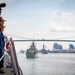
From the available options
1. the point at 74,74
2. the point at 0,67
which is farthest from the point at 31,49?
the point at 0,67

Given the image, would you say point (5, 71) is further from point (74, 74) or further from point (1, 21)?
point (74, 74)

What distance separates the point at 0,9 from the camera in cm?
1004

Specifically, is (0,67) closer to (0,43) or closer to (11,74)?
(11,74)

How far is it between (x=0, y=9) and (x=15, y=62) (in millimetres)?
2805

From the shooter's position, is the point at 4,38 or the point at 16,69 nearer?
the point at 16,69

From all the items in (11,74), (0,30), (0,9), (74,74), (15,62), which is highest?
(0,9)

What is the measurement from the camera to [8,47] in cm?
862

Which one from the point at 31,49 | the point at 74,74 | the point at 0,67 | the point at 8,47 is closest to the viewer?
the point at 8,47

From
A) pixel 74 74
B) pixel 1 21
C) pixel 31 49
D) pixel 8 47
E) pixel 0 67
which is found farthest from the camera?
pixel 31 49

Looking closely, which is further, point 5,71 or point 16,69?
point 5,71

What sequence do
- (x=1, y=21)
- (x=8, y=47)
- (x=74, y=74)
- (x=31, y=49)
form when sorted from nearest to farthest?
(x=8, y=47) → (x=1, y=21) → (x=74, y=74) → (x=31, y=49)

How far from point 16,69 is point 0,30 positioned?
229 centimetres

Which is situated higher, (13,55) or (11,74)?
(13,55)

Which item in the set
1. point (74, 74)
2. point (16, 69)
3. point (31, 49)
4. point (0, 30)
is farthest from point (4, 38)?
point (31, 49)
